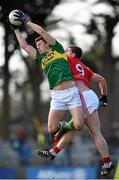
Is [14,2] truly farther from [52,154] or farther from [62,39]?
[52,154]

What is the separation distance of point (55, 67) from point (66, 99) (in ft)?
1.73

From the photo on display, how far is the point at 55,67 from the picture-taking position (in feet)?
39.8

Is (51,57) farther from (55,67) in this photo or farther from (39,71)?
(39,71)

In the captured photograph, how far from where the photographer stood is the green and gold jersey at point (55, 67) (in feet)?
39.7

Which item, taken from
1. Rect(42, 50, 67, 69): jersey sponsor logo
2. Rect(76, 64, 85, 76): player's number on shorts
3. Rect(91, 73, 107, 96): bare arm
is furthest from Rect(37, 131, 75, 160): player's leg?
Rect(42, 50, 67, 69): jersey sponsor logo

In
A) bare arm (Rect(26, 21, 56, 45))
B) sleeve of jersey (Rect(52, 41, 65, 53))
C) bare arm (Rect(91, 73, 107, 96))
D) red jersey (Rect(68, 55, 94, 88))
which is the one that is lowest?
bare arm (Rect(91, 73, 107, 96))

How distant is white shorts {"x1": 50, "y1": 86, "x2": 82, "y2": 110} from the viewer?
12164 mm

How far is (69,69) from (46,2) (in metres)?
15.3

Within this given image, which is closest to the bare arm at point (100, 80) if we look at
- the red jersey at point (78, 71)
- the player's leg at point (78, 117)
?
the red jersey at point (78, 71)

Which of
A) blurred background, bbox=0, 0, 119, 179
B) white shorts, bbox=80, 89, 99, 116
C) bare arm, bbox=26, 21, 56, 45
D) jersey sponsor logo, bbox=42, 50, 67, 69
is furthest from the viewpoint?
blurred background, bbox=0, 0, 119, 179

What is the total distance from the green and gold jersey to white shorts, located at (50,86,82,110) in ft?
0.56

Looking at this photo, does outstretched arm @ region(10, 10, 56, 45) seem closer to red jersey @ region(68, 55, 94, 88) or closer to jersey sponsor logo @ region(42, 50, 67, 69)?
jersey sponsor logo @ region(42, 50, 67, 69)

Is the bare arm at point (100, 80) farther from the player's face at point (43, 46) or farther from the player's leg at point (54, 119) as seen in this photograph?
the player's face at point (43, 46)

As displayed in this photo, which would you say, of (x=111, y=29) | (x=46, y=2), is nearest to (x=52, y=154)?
(x=46, y=2)
